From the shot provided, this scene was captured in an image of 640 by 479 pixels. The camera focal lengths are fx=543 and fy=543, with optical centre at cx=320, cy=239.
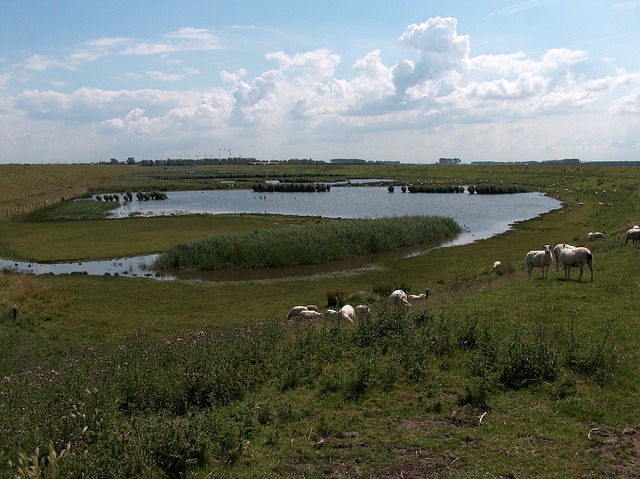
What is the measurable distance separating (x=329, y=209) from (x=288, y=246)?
39002 mm

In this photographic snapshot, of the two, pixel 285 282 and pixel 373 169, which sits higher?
pixel 373 169

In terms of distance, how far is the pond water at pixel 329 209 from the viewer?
3759 cm

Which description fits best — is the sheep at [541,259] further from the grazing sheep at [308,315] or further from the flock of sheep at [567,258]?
the grazing sheep at [308,315]

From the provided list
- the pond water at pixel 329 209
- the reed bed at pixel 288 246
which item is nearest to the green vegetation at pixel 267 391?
the pond water at pixel 329 209

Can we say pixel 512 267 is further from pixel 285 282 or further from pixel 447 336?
pixel 447 336

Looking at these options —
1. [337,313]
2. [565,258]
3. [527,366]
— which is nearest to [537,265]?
[565,258]

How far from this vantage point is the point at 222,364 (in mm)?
11109

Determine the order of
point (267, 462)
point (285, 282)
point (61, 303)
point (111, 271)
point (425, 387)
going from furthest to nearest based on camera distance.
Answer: point (111, 271), point (285, 282), point (61, 303), point (425, 387), point (267, 462)

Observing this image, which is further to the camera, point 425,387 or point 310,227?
point 310,227

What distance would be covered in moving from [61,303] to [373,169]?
564 feet

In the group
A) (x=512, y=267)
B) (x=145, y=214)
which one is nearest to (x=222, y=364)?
(x=512, y=267)

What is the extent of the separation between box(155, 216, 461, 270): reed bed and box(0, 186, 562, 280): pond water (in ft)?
4.32

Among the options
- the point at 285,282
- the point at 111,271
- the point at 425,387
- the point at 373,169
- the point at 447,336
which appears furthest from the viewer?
the point at 373,169

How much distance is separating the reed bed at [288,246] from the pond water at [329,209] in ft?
4.32
